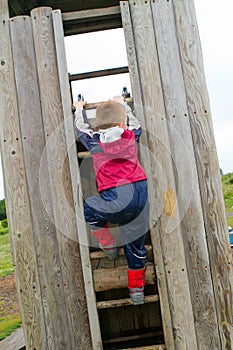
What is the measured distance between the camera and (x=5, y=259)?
35.6ft

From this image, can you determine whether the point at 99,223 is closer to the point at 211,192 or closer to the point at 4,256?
the point at 211,192

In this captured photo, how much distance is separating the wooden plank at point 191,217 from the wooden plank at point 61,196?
1.14 metres

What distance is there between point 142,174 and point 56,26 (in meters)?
1.86

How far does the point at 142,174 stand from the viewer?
4551 millimetres

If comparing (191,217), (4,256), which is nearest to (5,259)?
(4,256)

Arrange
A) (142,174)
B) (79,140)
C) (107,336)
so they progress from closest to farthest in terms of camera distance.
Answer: (142,174)
(79,140)
(107,336)

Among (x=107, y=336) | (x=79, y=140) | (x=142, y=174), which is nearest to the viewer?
(x=142, y=174)

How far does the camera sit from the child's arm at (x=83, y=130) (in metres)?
4.63

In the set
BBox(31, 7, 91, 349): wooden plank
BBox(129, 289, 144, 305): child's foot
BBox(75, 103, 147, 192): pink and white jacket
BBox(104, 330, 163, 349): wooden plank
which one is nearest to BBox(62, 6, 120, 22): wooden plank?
BBox(31, 7, 91, 349): wooden plank

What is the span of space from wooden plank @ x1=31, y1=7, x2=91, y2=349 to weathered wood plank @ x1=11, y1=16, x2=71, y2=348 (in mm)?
51

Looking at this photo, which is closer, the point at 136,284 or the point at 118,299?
the point at 136,284

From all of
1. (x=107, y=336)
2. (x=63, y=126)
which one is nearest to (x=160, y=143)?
(x=63, y=126)

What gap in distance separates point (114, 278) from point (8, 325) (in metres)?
3.15

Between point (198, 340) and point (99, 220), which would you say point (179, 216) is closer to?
point (99, 220)
